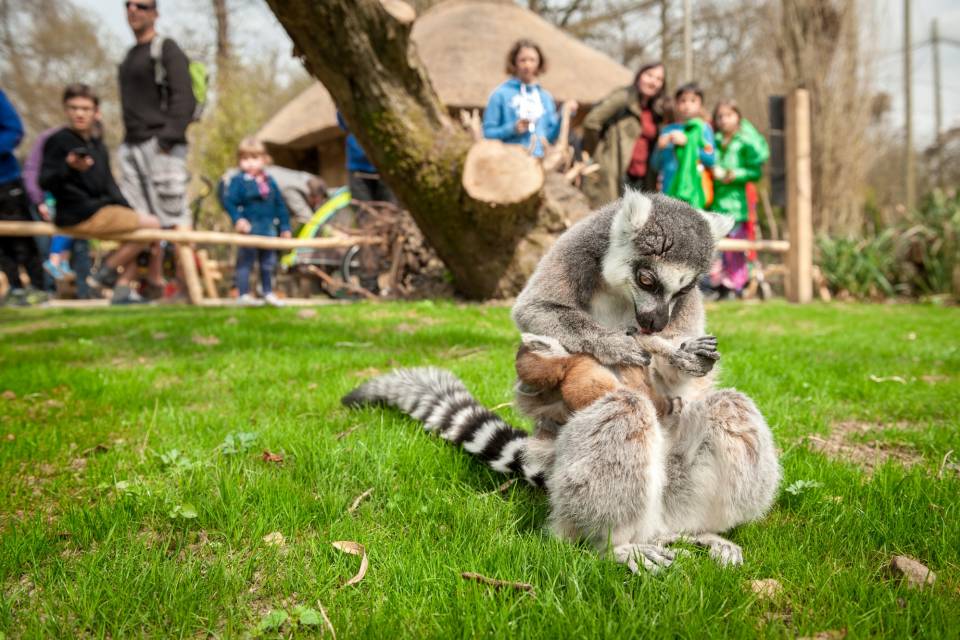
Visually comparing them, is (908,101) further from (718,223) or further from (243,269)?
(718,223)

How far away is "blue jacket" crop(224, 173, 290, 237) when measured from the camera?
967 centimetres

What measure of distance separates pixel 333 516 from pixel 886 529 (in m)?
1.83

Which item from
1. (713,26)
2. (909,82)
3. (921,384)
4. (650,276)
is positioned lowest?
(921,384)

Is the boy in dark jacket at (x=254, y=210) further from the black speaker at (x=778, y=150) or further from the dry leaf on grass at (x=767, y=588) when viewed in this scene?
the dry leaf on grass at (x=767, y=588)

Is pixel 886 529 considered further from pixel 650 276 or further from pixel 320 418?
pixel 320 418

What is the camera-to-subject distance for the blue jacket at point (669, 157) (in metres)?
7.74

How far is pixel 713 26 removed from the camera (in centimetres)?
2292

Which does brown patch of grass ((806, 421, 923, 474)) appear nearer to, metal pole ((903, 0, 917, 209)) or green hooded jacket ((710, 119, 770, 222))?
green hooded jacket ((710, 119, 770, 222))

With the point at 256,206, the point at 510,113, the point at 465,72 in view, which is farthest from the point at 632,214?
the point at 465,72

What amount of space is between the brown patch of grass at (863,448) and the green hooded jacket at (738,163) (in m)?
5.91

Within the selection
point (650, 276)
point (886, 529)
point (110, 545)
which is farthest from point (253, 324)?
point (886, 529)

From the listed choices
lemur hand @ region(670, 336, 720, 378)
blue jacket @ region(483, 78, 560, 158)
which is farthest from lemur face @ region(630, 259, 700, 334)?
blue jacket @ region(483, 78, 560, 158)

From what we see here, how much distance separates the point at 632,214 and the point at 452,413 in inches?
44.8

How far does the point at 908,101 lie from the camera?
18.9 m
